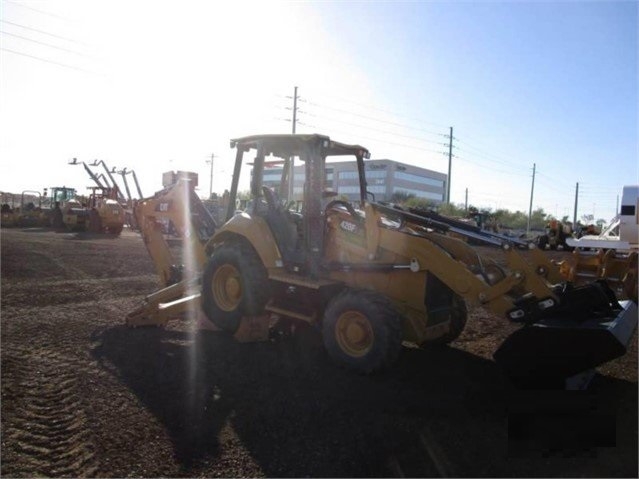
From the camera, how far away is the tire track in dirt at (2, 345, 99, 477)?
3535 millimetres

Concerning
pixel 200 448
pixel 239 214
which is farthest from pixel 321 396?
pixel 239 214

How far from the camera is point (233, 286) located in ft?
22.4

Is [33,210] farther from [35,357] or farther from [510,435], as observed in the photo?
[510,435]

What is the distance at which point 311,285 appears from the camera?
580cm

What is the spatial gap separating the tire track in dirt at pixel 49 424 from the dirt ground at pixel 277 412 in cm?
1

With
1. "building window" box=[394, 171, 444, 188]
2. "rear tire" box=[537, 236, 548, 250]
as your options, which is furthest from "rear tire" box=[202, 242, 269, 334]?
"building window" box=[394, 171, 444, 188]

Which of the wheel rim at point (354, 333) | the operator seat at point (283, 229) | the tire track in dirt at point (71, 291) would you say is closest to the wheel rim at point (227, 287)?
the operator seat at point (283, 229)

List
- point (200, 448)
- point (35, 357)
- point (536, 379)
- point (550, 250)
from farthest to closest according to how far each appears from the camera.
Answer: point (550, 250) < point (35, 357) < point (536, 379) < point (200, 448)

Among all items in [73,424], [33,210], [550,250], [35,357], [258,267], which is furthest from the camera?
[33,210]

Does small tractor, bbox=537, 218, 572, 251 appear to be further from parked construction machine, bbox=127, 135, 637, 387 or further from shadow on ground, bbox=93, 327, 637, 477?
shadow on ground, bbox=93, 327, 637, 477

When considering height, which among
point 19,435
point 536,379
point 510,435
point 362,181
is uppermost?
point 362,181

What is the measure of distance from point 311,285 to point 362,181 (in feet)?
6.31

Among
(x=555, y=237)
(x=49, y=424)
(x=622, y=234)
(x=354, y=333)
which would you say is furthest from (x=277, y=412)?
(x=555, y=237)

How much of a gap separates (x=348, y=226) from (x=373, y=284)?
0.73 metres
